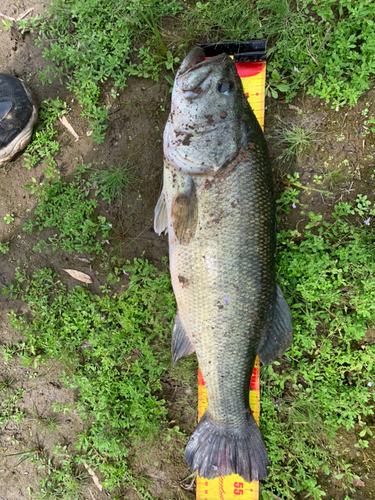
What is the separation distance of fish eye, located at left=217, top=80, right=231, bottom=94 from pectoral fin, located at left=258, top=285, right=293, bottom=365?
1574mm

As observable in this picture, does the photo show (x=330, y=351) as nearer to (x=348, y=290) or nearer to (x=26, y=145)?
(x=348, y=290)

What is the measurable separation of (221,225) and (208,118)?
2.60ft

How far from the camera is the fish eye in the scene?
222 centimetres

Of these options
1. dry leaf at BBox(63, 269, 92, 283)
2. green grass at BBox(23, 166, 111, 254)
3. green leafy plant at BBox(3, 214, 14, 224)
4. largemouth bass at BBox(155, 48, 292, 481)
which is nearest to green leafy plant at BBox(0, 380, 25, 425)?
dry leaf at BBox(63, 269, 92, 283)

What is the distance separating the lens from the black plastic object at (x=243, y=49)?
2.80 metres

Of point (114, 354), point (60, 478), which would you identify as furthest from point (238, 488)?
point (60, 478)

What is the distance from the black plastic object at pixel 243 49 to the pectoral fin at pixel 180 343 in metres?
2.48

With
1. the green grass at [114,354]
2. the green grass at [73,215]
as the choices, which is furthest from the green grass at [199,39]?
the green grass at [114,354]

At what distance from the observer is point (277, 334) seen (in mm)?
2467

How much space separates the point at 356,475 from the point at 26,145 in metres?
4.68

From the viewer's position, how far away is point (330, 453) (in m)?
2.92

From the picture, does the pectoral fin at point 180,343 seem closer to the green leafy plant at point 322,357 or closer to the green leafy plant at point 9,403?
the green leafy plant at point 322,357

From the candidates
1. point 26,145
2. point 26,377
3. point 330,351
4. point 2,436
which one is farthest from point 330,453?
point 26,145

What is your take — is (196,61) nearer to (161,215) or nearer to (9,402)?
(161,215)
